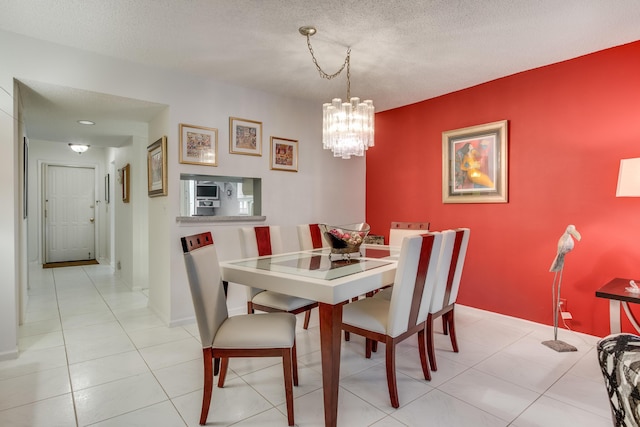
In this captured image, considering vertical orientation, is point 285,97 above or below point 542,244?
above

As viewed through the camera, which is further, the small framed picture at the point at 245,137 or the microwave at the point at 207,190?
the microwave at the point at 207,190

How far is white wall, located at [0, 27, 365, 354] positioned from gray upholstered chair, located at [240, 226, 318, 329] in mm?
752

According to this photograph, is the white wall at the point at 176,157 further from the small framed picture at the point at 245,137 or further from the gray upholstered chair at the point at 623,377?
the gray upholstered chair at the point at 623,377

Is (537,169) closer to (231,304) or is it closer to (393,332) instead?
(393,332)

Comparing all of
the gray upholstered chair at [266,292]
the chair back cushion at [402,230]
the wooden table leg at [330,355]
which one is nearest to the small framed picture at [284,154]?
the gray upholstered chair at [266,292]

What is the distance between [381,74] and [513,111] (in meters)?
1.33

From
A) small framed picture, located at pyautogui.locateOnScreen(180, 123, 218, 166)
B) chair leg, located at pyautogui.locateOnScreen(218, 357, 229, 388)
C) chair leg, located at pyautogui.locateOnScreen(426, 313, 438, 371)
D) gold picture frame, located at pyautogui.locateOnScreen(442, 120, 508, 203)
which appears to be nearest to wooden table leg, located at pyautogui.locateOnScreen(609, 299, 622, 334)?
chair leg, located at pyautogui.locateOnScreen(426, 313, 438, 371)

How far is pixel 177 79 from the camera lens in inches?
122

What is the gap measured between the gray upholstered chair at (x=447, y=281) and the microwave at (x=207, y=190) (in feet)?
8.30

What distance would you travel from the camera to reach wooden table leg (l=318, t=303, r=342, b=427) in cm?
161

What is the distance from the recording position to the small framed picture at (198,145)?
3135 millimetres

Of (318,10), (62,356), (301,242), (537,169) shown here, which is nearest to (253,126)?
(301,242)

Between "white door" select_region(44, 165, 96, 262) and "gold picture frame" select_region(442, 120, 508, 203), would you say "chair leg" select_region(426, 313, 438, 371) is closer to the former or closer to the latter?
"gold picture frame" select_region(442, 120, 508, 203)

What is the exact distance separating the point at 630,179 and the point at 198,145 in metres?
3.43
